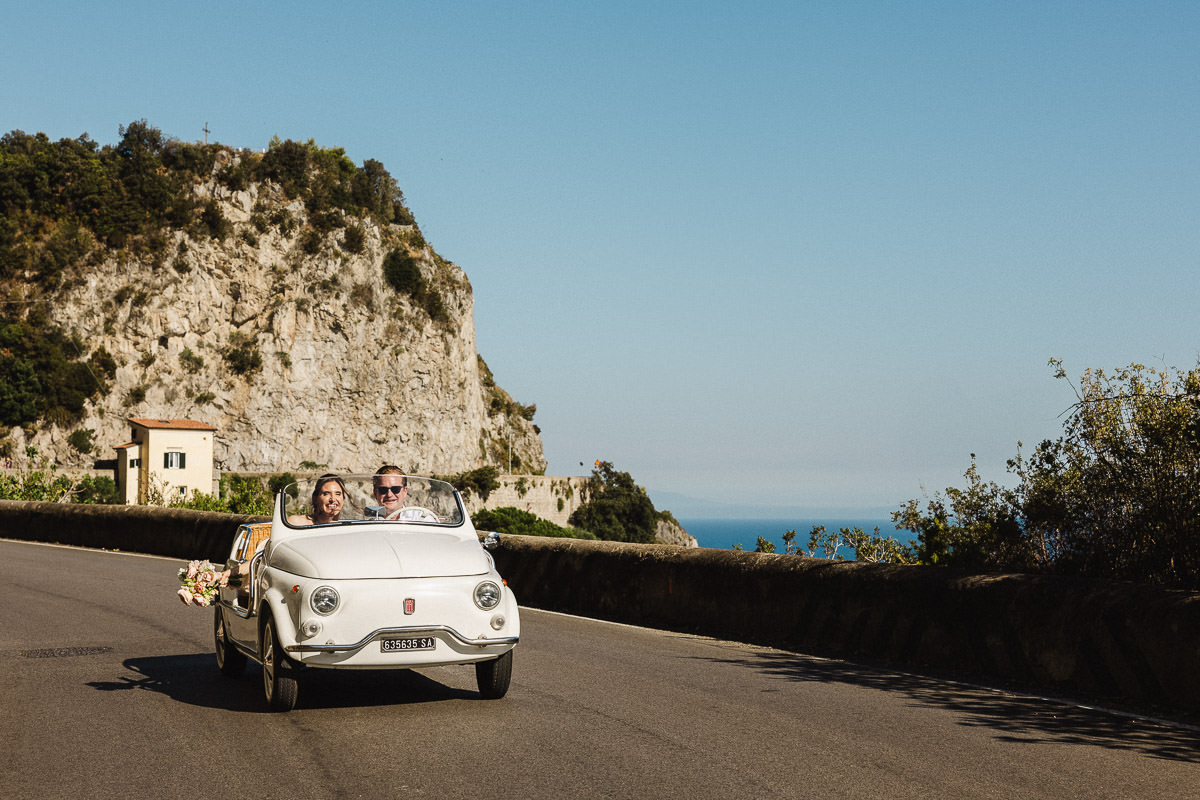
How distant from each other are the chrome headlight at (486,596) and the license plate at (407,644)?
416mm

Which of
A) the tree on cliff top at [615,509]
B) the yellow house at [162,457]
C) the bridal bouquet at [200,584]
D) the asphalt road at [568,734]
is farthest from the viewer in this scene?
the tree on cliff top at [615,509]

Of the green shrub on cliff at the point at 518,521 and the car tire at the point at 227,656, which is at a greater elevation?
the car tire at the point at 227,656

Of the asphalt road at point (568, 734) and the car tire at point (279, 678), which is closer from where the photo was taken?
the asphalt road at point (568, 734)

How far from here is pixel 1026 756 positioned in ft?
19.9

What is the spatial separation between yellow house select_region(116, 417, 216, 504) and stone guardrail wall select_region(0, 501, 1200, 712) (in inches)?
2437

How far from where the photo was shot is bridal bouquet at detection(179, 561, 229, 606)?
855 centimetres

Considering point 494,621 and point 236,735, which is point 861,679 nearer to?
point 494,621

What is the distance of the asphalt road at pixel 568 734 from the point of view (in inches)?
211

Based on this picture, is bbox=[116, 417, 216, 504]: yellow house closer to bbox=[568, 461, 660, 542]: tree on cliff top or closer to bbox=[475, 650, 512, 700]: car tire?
bbox=[568, 461, 660, 542]: tree on cliff top

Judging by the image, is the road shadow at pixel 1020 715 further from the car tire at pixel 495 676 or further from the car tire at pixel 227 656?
the car tire at pixel 227 656

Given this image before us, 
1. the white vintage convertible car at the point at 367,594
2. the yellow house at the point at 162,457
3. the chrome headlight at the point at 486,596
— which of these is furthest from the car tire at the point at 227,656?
the yellow house at the point at 162,457

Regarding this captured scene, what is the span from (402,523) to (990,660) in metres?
5.01

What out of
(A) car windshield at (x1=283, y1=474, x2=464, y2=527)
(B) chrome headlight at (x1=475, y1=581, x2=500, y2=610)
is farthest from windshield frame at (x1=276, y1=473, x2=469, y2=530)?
(B) chrome headlight at (x1=475, y1=581, x2=500, y2=610)

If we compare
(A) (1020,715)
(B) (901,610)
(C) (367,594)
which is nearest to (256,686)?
(C) (367,594)
